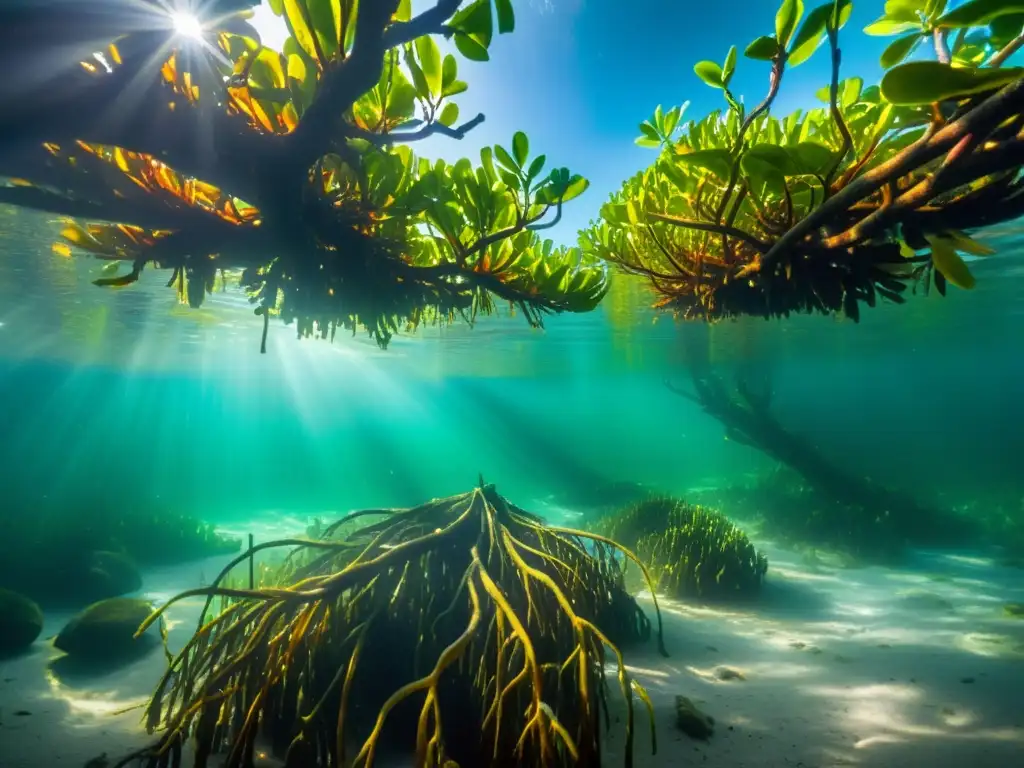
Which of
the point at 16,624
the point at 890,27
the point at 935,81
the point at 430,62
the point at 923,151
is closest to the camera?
the point at 935,81

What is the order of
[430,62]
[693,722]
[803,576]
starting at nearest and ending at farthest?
[430,62] < [693,722] < [803,576]

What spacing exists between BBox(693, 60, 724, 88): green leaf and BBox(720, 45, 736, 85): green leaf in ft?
0.06

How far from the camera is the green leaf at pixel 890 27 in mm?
1786

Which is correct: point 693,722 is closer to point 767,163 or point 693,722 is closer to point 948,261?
point 948,261

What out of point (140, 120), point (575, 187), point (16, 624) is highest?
point (575, 187)

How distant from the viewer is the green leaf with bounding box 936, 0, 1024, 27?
1164 mm

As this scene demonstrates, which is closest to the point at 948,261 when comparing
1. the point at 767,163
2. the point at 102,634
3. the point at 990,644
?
the point at 767,163

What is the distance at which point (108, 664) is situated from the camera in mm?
5988

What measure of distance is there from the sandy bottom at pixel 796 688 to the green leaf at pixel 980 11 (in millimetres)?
4078

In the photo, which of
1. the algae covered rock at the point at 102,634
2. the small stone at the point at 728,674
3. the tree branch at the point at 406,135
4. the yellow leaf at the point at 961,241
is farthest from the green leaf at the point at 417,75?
the algae covered rock at the point at 102,634

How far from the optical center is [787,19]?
5.37 feet

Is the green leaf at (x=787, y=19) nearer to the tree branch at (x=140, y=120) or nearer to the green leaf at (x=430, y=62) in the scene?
the green leaf at (x=430, y=62)

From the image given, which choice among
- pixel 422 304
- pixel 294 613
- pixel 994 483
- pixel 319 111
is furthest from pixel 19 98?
pixel 994 483

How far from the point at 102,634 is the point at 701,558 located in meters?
9.29
